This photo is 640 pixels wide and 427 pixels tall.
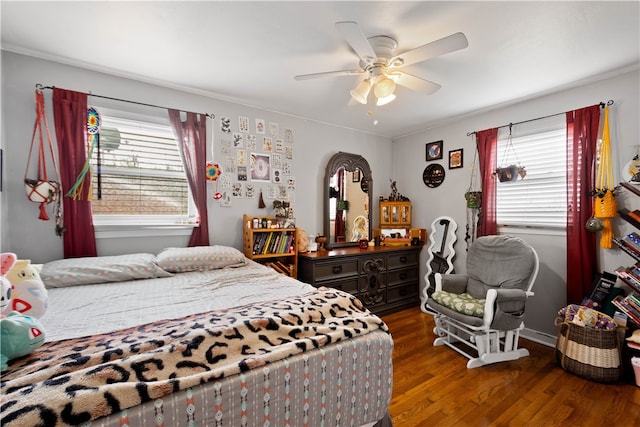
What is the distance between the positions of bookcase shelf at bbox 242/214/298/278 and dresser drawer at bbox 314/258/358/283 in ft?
0.82

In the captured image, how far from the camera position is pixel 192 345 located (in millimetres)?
945

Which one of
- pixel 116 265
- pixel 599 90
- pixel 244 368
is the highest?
pixel 599 90

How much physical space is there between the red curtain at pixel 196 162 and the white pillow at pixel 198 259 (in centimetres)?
31

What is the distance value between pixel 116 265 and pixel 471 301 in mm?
2906

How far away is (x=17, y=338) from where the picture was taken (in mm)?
893

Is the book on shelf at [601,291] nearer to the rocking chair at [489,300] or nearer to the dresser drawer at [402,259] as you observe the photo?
the rocking chair at [489,300]

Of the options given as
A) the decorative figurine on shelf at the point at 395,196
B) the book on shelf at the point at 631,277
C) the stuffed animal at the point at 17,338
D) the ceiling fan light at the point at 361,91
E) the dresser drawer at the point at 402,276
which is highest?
the ceiling fan light at the point at 361,91

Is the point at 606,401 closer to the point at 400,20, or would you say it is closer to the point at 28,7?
the point at 400,20

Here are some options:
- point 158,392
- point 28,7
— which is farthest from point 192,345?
point 28,7

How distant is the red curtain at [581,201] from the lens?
241cm

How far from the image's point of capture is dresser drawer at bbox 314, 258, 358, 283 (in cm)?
292

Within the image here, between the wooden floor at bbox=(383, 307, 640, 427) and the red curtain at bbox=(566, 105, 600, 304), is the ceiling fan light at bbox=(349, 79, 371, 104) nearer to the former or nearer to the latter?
the red curtain at bbox=(566, 105, 600, 304)

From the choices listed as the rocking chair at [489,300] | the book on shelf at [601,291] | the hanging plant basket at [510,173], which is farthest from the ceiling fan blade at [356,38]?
the book on shelf at [601,291]

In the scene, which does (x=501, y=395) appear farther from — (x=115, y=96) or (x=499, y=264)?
(x=115, y=96)
